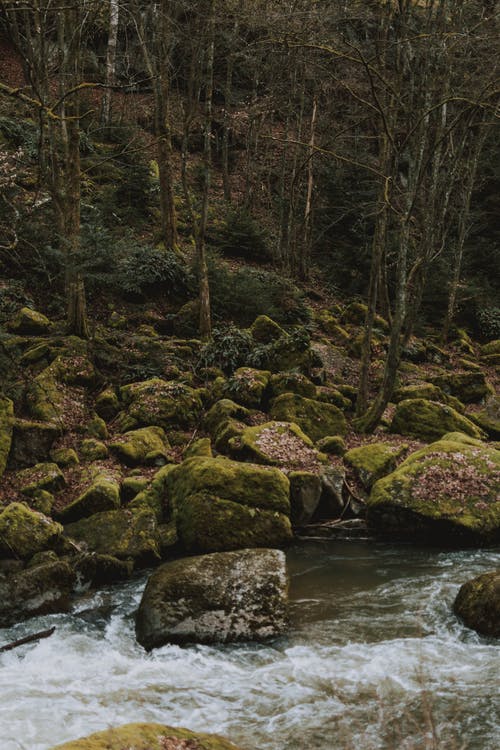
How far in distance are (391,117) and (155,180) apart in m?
11.2

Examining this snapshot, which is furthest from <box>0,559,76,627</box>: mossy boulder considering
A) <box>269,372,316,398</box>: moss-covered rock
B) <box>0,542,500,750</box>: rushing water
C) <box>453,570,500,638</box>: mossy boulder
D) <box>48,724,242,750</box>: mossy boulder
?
<box>269,372,316,398</box>: moss-covered rock

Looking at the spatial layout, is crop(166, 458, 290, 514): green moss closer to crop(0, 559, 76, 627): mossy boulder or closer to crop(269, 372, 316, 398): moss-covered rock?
crop(0, 559, 76, 627): mossy boulder

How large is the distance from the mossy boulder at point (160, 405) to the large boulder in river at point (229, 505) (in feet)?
7.08

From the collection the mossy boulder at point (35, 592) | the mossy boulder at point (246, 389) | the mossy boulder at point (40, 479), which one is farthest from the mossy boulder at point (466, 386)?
the mossy boulder at point (35, 592)

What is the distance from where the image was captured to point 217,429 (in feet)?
34.1

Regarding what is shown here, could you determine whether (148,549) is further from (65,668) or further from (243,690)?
(243,690)

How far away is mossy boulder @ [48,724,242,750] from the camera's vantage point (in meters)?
2.98

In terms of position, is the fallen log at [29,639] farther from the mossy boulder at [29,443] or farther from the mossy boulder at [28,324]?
the mossy boulder at [28,324]

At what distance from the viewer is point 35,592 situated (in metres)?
6.39

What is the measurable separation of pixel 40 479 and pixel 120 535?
65.7 inches

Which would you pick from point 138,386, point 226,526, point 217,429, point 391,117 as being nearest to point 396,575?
point 226,526

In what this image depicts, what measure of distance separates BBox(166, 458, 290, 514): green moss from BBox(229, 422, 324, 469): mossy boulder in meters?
1.01

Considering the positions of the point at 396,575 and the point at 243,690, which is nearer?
the point at 243,690

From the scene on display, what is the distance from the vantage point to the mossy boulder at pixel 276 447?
942 centimetres
